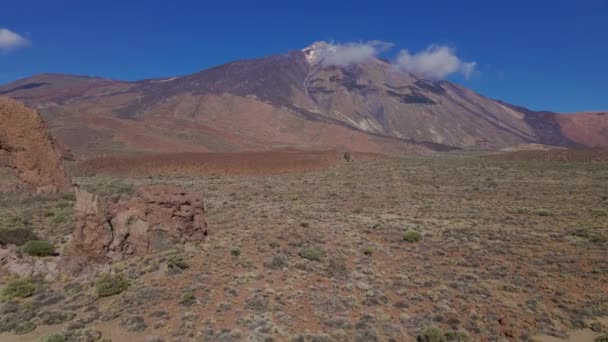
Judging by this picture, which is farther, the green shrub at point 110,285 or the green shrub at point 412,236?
the green shrub at point 412,236

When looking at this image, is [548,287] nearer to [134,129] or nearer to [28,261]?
[28,261]

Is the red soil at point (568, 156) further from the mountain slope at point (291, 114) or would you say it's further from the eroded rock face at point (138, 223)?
the eroded rock face at point (138, 223)

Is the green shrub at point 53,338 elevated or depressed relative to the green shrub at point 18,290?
depressed

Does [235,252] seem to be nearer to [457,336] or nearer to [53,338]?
[53,338]

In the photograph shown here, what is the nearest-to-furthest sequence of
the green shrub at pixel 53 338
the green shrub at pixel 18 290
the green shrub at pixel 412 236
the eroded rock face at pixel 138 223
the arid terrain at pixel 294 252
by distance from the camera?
the green shrub at pixel 53 338 → the arid terrain at pixel 294 252 → the green shrub at pixel 18 290 → the eroded rock face at pixel 138 223 → the green shrub at pixel 412 236

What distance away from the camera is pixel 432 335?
33.3 feet

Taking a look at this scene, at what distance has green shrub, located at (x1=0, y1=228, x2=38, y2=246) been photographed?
15.4 m

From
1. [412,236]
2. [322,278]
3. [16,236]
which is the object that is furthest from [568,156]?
[16,236]

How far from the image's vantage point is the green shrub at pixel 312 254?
15.1 metres

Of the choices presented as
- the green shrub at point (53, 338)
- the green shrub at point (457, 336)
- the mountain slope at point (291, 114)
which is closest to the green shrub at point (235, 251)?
the green shrub at point (53, 338)

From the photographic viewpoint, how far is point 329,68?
181 meters

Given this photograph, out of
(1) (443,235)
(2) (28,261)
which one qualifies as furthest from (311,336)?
(1) (443,235)

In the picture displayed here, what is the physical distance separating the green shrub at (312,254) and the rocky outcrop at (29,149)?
14.6 m

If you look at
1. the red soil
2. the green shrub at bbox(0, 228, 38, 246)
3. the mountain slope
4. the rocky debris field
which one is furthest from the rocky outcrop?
the red soil
